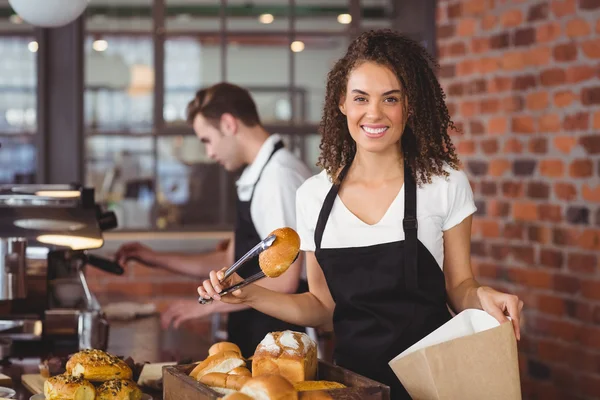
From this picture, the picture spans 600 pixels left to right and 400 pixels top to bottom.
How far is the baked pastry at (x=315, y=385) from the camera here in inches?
61.8

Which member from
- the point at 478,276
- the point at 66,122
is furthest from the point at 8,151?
the point at 478,276

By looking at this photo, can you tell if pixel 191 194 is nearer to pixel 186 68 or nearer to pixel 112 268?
pixel 186 68

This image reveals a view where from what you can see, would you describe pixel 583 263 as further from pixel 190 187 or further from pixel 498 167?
pixel 190 187

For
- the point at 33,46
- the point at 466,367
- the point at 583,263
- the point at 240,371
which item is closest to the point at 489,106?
the point at 583,263

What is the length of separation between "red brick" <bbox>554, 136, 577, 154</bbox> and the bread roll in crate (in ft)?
5.49

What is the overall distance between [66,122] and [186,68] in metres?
0.56

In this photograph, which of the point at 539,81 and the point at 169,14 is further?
the point at 169,14

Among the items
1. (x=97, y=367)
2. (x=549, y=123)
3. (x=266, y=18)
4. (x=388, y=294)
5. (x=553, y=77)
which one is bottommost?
(x=97, y=367)

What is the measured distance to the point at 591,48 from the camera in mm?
3037

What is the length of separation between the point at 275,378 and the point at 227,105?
1778 millimetres

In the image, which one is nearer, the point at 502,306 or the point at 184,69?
the point at 502,306

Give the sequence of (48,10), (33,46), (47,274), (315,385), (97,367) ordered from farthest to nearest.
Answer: (33,46) → (48,10) → (47,274) → (97,367) → (315,385)

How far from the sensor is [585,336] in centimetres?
311

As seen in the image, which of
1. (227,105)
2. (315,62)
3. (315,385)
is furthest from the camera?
(315,62)
